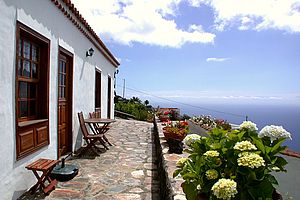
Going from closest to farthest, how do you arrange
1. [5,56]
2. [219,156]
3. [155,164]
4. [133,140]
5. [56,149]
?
[219,156] → [5,56] → [56,149] → [155,164] → [133,140]

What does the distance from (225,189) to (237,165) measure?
26cm

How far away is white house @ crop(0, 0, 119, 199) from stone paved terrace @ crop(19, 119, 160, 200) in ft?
2.02

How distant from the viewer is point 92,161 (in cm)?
591

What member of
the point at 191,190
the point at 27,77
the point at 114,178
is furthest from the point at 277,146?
the point at 27,77

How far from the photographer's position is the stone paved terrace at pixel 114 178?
394 cm

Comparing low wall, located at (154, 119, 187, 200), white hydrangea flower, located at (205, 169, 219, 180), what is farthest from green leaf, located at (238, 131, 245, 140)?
low wall, located at (154, 119, 187, 200)

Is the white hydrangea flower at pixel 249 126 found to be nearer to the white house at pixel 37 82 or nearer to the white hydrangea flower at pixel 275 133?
the white hydrangea flower at pixel 275 133

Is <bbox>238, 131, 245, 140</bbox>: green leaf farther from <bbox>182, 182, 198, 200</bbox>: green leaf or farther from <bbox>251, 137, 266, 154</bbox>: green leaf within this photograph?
<bbox>182, 182, 198, 200</bbox>: green leaf

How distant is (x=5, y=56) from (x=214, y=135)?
277 centimetres

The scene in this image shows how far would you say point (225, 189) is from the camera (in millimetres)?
1630

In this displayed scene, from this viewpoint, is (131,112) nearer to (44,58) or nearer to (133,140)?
(133,140)

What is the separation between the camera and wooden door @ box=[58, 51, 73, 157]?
230 inches

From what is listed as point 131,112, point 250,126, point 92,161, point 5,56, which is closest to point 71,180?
point 92,161

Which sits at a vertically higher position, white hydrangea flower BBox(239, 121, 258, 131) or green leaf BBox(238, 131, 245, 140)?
white hydrangea flower BBox(239, 121, 258, 131)
